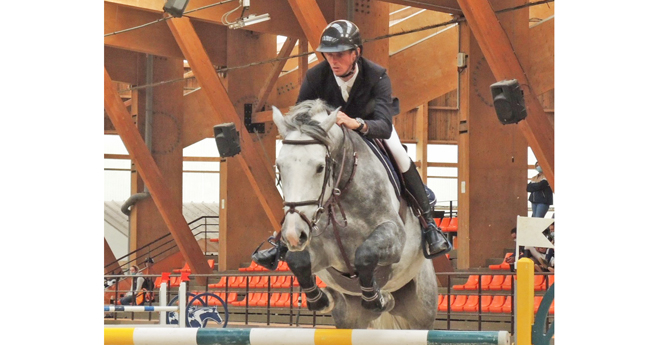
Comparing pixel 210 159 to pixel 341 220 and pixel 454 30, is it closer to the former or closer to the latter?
pixel 454 30

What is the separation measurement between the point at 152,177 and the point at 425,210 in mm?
12417

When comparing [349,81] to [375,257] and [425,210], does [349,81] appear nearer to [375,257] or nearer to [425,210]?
[425,210]

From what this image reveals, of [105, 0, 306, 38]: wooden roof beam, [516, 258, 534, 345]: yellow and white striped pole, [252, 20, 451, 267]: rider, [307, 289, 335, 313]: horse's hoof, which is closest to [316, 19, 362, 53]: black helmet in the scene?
[252, 20, 451, 267]: rider

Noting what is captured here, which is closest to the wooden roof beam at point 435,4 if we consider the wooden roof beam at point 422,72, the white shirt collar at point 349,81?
the wooden roof beam at point 422,72

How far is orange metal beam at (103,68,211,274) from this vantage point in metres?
15.7

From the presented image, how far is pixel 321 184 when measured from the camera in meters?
3.78

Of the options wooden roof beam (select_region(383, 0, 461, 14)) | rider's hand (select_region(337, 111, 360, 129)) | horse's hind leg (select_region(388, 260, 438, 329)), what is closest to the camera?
rider's hand (select_region(337, 111, 360, 129))

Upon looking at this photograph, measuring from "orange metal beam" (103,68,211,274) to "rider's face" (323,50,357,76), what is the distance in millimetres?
11697

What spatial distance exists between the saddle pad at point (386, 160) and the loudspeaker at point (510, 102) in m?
5.59

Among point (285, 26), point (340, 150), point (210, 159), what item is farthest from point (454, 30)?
point (210, 159)

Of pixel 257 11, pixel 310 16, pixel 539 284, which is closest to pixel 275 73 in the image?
pixel 257 11

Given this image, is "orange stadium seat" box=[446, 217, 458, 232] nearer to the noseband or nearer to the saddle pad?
the saddle pad

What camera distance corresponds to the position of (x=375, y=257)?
389cm
